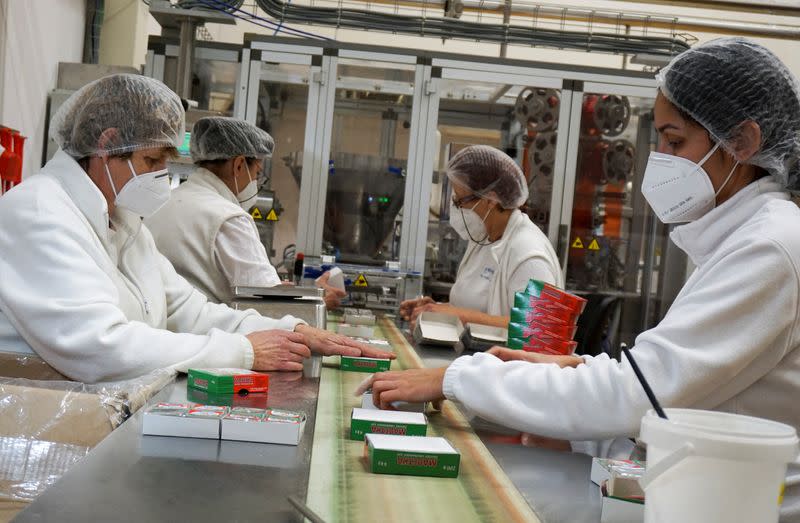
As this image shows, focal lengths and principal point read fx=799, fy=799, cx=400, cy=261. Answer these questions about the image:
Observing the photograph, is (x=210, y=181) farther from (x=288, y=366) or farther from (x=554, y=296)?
(x=554, y=296)

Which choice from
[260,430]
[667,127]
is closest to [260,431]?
[260,430]

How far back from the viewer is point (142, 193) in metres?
1.97

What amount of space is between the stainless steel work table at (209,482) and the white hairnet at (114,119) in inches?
36.3

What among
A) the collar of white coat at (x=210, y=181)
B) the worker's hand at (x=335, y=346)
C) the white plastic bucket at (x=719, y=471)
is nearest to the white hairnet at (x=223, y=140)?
the collar of white coat at (x=210, y=181)

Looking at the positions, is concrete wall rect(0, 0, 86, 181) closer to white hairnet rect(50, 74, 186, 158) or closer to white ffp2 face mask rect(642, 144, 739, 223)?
white hairnet rect(50, 74, 186, 158)

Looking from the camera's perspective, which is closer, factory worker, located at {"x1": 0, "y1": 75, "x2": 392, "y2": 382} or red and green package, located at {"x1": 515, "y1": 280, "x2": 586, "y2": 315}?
factory worker, located at {"x1": 0, "y1": 75, "x2": 392, "y2": 382}

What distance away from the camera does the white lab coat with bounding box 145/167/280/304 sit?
267 centimetres

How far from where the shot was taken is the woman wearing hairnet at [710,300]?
1.09 metres

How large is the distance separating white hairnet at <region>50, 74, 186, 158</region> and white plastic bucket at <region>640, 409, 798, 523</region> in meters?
1.60

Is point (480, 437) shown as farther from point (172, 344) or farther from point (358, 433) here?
point (172, 344)

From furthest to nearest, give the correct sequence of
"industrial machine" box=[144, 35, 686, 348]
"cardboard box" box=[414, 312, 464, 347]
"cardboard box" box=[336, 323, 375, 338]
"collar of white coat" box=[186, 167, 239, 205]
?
"industrial machine" box=[144, 35, 686, 348], "collar of white coat" box=[186, 167, 239, 205], "cardboard box" box=[414, 312, 464, 347], "cardboard box" box=[336, 323, 375, 338]

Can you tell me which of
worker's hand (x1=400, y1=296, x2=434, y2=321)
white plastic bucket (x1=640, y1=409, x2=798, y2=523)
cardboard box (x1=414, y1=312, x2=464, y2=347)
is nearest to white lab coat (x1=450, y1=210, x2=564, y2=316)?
worker's hand (x1=400, y1=296, x2=434, y2=321)

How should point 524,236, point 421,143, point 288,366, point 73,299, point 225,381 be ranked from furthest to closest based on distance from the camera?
point 421,143 → point 524,236 → point 288,366 → point 73,299 → point 225,381

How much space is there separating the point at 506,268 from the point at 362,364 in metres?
1.37
